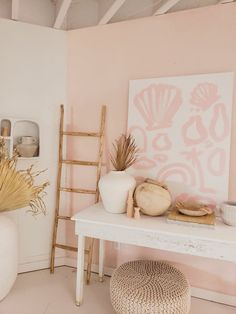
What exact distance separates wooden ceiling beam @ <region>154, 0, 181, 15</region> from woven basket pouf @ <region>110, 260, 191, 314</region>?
6.57 feet

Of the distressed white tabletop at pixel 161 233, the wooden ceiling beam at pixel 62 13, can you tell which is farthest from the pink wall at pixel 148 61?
the distressed white tabletop at pixel 161 233

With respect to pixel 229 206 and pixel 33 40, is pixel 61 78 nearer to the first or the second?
pixel 33 40

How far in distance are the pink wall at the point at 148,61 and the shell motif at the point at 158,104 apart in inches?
5.2

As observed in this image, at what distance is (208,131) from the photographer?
7.13 ft

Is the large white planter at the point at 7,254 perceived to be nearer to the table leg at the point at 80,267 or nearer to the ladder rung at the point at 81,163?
the table leg at the point at 80,267

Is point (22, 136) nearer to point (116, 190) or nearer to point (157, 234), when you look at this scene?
point (116, 190)

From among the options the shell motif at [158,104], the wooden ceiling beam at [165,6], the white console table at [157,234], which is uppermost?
the wooden ceiling beam at [165,6]

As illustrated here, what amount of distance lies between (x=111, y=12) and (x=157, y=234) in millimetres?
1776

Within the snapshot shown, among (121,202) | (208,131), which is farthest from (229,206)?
(121,202)

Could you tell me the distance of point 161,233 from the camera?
1.83 m

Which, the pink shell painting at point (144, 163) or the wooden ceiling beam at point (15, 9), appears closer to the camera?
the wooden ceiling beam at point (15, 9)

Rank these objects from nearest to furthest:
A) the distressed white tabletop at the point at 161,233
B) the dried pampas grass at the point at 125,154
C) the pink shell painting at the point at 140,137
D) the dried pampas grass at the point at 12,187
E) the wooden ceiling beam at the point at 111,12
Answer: the distressed white tabletop at the point at 161,233 < the dried pampas grass at the point at 12,187 < the wooden ceiling beam at the point at 111,12 < the dried pampas grass at the point at 125,154 < the pink shell painting at the point at 140,137

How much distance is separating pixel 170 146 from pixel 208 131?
0.32 metres

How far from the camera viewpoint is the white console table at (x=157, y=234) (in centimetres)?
172
